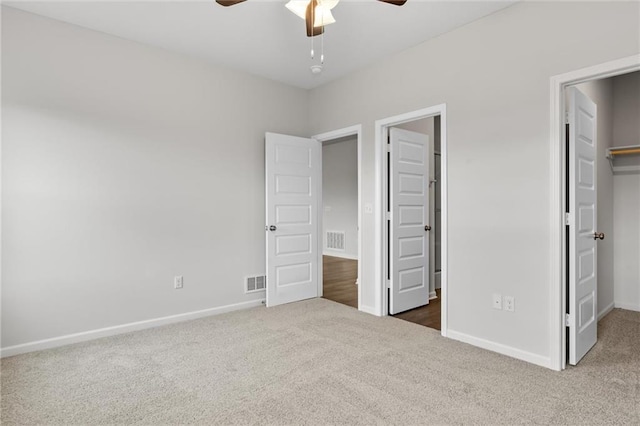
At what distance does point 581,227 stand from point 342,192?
5.86 metres

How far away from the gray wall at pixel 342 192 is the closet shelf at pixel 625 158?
4.62 m

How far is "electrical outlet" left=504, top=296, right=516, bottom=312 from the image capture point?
109 inches

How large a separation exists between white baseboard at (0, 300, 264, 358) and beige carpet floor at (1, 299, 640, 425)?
0.09 metres

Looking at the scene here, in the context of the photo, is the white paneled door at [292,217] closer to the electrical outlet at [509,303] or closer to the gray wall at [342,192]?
the electrical outlet at [509,303]

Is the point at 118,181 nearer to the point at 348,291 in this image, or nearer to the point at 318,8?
the point at 318,8

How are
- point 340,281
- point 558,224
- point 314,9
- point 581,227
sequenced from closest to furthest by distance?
1. point 314,9
2. point 558,224
3. point 581,227
4. point 340,281

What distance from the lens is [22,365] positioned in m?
2.60

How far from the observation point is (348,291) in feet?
16.5

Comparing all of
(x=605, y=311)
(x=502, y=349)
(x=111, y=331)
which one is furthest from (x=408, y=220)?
(x=111, y=331)

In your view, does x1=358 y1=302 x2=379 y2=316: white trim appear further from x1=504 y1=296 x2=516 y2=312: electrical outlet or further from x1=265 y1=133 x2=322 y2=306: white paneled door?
x1=504 y1=296 x2=516 y2=312: electrical outlet

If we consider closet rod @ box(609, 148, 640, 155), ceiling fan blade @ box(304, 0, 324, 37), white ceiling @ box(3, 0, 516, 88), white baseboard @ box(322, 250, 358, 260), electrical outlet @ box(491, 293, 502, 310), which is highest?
white ceiling @ box(3, 0, 516, 88)

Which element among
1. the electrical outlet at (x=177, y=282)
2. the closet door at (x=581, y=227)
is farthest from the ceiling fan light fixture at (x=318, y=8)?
the electrical outlet at (x=177, y=282)

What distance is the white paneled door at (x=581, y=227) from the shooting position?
2561 millimetres

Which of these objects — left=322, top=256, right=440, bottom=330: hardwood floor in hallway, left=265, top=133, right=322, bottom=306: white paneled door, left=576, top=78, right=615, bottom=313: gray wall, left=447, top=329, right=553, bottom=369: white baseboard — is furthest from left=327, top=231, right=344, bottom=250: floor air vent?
left=447, top=329, right=553, bottom=369: white baseboard
